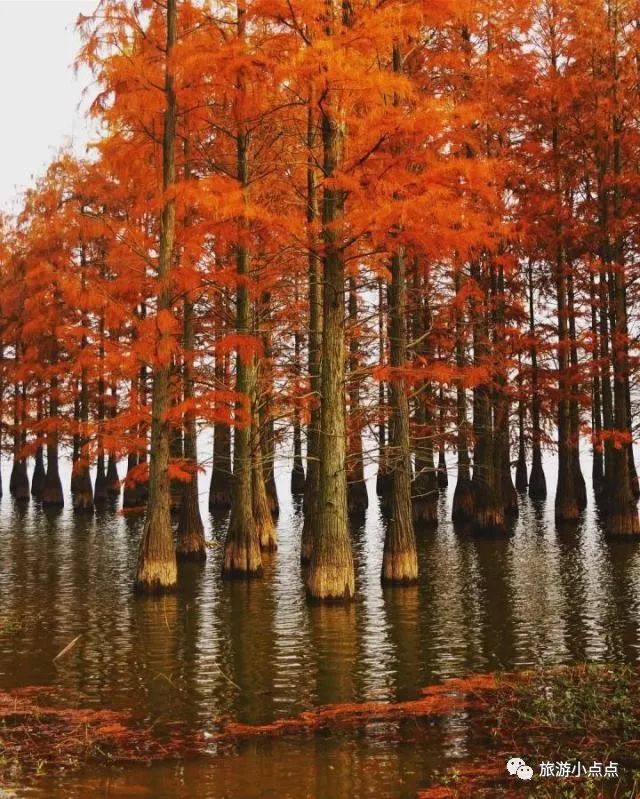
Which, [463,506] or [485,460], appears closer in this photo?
[485,460]

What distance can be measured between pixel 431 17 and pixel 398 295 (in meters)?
5.17

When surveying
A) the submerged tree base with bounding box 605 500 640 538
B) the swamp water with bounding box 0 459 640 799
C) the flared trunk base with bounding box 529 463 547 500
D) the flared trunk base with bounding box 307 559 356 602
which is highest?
the flared trunk base with bounding box 529 463 547 500

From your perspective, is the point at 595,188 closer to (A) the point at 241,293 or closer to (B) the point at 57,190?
(A) the point at 241,293

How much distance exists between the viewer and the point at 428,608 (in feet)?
58.0

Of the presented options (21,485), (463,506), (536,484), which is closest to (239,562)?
(463,506)

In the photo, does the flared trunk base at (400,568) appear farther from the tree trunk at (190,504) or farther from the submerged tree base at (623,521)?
the submerged tree base at (623,521)

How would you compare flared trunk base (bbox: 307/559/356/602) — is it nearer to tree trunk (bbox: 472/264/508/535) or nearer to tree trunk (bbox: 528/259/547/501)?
tree trunk (bbox: 472/264/508/535)

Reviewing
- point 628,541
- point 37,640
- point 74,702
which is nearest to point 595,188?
point 628,541

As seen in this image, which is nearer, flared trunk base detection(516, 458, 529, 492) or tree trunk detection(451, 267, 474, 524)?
tree trunk detection(451, 267, 474, 524)


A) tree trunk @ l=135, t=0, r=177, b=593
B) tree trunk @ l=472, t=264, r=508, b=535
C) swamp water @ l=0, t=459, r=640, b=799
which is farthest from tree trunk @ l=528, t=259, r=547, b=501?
tree trunk @ l=135, t=0, r=177, b=593

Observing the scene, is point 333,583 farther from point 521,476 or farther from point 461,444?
point 521,476

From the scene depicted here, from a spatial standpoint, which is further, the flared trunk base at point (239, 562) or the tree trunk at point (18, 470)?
the tree trunk at point (18, 470)

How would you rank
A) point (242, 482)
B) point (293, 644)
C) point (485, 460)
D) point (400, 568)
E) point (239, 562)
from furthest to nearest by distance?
point (485, 460) → point (239, 562) → point (242, 482) → point (400, 568) → point (293, 644)

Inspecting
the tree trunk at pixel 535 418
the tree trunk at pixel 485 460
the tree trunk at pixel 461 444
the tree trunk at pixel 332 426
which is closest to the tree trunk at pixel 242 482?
the tree trunk at pixel 332 426
